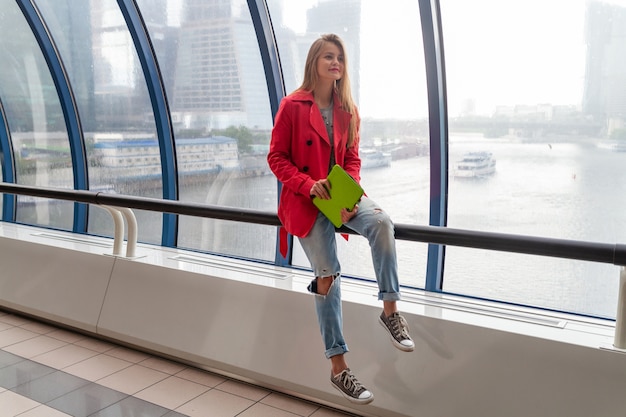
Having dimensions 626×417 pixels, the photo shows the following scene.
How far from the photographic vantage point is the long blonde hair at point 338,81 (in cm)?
254

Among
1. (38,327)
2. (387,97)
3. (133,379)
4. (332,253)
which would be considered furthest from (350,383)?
(38,327)

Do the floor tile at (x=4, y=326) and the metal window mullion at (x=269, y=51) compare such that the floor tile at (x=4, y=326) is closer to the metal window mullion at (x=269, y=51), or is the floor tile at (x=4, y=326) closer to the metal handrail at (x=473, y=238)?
the metal handrail at (x=473, y=238)

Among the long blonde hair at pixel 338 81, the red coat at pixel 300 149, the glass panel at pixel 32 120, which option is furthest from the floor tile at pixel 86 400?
the glass panel at pixel 32 120

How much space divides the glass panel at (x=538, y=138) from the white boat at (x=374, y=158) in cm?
48

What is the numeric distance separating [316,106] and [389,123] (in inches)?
51.6

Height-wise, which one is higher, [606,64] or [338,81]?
[606,64]

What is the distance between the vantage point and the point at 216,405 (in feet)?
9.84

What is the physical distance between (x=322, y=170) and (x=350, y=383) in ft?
2.92

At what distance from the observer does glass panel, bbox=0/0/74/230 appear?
627 cm

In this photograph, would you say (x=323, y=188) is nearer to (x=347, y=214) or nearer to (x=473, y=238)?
(x=347, y=214)

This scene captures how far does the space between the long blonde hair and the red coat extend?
1.4 inches

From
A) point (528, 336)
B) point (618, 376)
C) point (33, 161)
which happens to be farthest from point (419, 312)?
point (33, 161)

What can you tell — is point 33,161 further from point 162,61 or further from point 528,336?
point 528,336

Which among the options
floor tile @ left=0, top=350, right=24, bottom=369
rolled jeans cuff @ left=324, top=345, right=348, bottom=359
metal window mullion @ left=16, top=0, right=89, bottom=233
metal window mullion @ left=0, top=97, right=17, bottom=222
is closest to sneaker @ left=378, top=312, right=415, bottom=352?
rolled jeans cuff @ left=324, top=345, right=348, bottom=359
